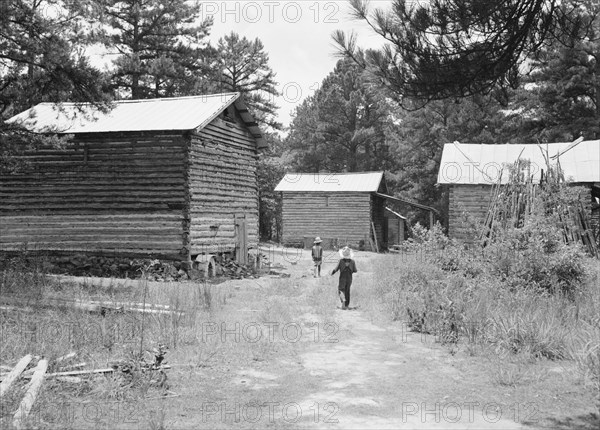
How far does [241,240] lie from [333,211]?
16153 mm

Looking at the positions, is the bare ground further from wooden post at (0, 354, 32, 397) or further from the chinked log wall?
the chinked log wall

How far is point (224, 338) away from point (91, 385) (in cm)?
286

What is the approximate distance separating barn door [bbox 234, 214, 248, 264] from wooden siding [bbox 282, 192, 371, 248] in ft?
50.7

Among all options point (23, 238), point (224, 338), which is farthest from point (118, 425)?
A: point (23, 238)

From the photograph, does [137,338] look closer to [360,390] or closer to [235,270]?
[360,390]

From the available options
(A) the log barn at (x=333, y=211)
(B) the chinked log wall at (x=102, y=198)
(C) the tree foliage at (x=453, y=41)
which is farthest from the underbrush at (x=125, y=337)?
(A) the log barn at (x=333, y=211)

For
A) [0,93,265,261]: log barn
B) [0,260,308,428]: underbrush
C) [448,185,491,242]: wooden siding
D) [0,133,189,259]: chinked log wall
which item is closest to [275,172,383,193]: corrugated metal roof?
[448,185,491,242]: wooden siding

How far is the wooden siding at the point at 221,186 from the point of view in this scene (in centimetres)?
1773

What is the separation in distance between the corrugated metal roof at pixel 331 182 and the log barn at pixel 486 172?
10.3 metres

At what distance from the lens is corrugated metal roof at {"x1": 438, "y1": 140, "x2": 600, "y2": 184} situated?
23.3m

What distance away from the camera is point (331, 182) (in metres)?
37.4

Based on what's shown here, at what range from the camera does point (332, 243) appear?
35.7 meters

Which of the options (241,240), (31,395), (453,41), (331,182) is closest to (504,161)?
(241,240)

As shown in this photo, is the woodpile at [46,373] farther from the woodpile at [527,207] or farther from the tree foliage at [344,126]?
the tree foliage at [344,126]
